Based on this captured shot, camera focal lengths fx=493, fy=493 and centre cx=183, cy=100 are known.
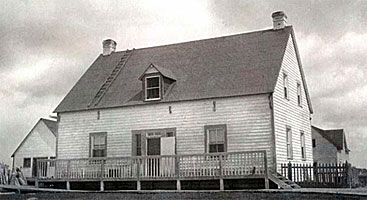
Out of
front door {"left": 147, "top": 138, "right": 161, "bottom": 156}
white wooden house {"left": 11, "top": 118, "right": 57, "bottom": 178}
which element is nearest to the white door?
front door {"left": 147, "top": 138, "right": 161, "bottom": 156}

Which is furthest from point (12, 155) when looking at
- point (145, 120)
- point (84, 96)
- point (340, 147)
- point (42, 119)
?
point (340, 147)

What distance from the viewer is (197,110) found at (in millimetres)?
22234

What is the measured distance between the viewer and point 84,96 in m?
26.2

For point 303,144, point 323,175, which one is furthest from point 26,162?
point 323,175

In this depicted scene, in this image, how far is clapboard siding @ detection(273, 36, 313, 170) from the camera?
70.1ft

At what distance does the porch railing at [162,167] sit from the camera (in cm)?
1997

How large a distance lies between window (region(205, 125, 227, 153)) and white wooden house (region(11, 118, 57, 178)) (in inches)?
936

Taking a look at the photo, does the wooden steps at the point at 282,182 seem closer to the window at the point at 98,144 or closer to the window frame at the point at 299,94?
the window frame at the point at 299,94

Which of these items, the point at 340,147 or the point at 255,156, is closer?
the point at 255,156

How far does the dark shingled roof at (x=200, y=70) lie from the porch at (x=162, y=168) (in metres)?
2.86

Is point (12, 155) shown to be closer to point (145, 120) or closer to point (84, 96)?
point (84, 96)

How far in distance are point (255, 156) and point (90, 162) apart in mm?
8516

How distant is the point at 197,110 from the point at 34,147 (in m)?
25.4

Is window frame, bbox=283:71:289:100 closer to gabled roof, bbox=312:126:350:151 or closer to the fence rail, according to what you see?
the fence rail
